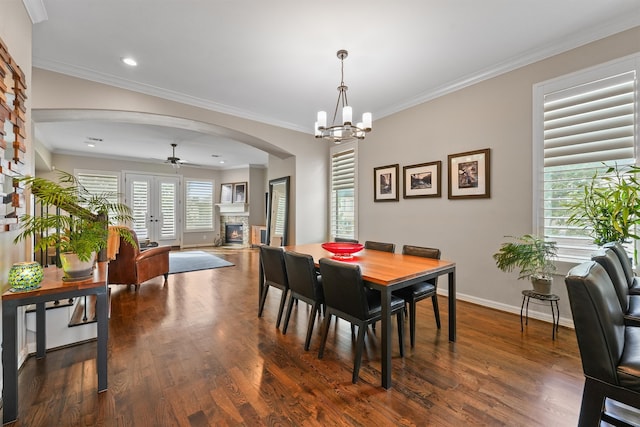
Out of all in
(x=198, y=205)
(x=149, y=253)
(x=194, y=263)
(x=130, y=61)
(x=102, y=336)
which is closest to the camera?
(x=102, y=336)

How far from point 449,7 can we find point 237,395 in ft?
10.9

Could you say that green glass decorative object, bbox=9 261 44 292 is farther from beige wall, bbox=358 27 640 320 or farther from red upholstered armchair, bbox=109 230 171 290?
beige wall, bbox=358 27 640 320

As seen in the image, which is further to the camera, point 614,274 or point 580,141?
point 580,141

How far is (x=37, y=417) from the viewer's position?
1575 millimetres

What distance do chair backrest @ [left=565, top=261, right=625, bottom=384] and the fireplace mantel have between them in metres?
8.68

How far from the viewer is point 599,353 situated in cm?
113

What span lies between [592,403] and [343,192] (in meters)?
4.49

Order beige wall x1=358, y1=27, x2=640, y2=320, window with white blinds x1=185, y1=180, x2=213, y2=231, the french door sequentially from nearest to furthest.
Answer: beige wall x1=358, y1=27, x2=640, y2=320
the french door
window with white blinds x1=185, y1=180, x2=213, y2=231

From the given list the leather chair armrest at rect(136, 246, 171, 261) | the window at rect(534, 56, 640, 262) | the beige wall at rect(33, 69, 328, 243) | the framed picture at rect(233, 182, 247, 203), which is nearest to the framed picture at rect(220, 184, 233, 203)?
the framed picture at rect(233, 182, 247, 203)

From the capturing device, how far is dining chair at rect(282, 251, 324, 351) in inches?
92.1

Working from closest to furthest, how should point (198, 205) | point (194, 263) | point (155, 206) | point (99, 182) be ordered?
point (194, 263) → point (99, 182) → point (155, 206) → point (198, 205)

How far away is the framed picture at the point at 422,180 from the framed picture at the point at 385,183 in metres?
0.16

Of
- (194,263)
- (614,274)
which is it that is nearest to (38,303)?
(614,274)

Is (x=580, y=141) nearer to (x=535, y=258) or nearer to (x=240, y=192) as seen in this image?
(x=535, y=258)
